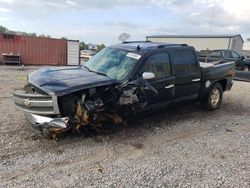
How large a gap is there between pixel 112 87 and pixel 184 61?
Answer: 7.42 feet

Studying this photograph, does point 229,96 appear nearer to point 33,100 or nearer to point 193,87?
point 193,87

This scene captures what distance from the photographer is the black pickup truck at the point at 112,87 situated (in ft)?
15.1

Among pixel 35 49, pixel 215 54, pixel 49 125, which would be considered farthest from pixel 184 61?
pixel 35 49

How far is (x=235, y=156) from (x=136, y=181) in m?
1.99

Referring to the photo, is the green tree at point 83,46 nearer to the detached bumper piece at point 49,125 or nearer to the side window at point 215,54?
the side window at point 215,54

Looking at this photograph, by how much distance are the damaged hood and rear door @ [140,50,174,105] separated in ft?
2.95

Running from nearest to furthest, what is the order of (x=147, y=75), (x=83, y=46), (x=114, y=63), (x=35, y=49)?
(x=147, y=75)
(x=114, y=63)
(x=35, y=49)
(x=83, y=46)

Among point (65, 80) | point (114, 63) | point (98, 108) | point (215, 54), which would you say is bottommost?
point (98, 108)

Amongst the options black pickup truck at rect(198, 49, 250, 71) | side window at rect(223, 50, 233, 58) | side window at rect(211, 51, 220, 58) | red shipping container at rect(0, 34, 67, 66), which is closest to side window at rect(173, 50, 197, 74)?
black pickup truck at rect(198, 49, 250, 71)

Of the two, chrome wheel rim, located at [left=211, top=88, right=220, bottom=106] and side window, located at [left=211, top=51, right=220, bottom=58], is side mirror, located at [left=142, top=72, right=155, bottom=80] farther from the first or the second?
side window, located at [left=211, top=51, right=220, bottom=58]

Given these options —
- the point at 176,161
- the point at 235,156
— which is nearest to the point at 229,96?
the point at 235,156

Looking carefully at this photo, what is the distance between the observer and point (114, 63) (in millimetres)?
5746

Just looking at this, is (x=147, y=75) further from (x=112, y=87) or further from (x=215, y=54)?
(x=215, y=54)

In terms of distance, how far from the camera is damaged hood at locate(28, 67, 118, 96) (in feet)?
14.8
